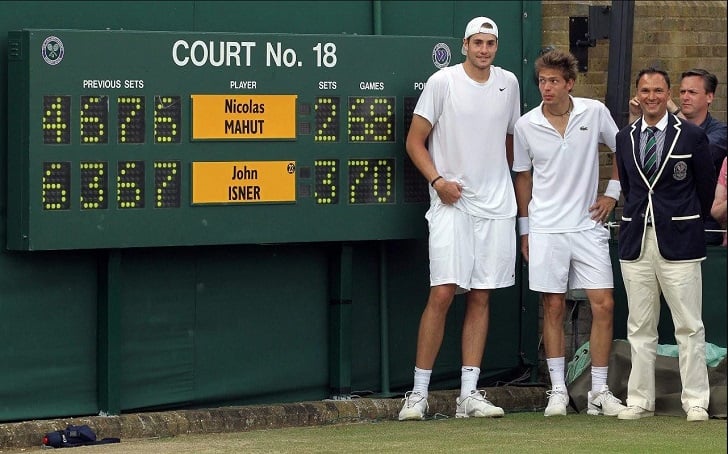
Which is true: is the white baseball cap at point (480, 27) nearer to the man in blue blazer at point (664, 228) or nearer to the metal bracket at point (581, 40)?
the man in blue blazer at point (664, 228)

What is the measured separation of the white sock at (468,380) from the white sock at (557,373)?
44 centimetres

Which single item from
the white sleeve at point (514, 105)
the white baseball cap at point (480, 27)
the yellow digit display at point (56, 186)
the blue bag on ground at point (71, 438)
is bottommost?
the blue bag on ground at point (71, 438)

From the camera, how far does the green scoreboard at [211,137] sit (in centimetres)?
940

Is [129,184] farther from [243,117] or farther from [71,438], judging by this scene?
[71,438]

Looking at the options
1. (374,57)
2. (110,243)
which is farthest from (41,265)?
(374,57)

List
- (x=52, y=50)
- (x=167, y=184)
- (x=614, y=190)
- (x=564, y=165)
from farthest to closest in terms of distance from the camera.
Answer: (x=614, y=190) < (x=564, y=165) < (x=167, y=184) < (x=52, y=50)

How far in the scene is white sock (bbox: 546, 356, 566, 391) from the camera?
1030cm

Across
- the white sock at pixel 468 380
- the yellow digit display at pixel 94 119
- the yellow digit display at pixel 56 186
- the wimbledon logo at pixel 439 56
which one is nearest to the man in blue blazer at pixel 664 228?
the white sock at pixel 468 380

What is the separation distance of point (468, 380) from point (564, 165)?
55.2 inches

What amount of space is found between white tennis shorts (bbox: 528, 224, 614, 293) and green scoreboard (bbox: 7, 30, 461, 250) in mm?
763

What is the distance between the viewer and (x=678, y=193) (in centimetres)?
965

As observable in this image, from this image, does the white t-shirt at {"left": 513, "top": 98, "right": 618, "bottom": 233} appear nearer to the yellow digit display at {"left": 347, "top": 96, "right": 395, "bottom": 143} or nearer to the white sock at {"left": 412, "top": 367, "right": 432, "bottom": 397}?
the yellow digit display at {"left": 347, "top": 96, "right": 395, "bottom": 143}

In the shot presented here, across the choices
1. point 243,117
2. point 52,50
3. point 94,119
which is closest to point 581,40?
point 243,117

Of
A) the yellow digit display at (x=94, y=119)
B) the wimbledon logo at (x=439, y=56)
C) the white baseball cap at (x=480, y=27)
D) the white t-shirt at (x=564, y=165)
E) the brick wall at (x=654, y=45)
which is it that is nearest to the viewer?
the yellow digit display at (x=94, y=119)
